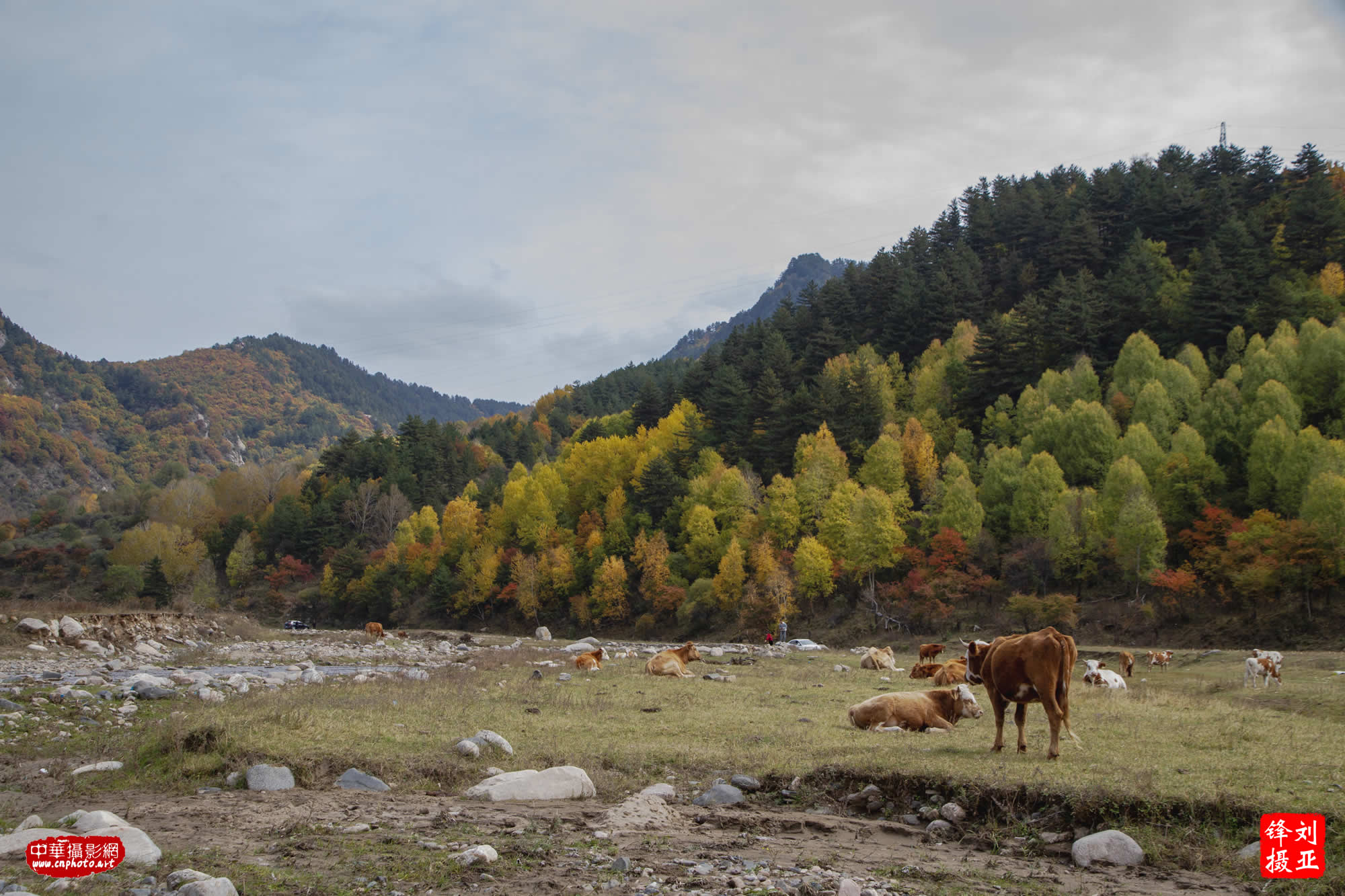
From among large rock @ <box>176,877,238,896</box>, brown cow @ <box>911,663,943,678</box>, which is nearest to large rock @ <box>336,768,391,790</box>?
large rock @ <box>176,877,238,896</box>

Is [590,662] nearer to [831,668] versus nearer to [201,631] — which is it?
[831,668]

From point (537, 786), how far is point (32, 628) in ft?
96.9

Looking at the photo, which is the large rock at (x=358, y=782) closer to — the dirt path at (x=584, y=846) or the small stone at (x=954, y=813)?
the dirt path at (x=584, y=846)

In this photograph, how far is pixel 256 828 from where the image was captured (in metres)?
8.00

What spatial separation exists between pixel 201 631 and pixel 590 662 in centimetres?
2354

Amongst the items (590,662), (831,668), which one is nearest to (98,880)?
(590,662)

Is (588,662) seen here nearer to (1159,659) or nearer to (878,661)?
(878,661)

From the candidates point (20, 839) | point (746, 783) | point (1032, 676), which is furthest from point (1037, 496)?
point (20, 839)

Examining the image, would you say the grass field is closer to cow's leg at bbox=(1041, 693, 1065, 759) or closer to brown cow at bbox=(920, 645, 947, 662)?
cow's leg at bbox=(1041, 693, 1065, 759)

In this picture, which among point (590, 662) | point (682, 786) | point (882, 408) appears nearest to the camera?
point (682, 786)

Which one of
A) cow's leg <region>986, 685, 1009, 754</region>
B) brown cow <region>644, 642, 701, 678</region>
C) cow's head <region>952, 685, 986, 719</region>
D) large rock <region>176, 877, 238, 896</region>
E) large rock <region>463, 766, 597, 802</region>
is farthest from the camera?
brown cow <region>644, 642, 701, 678</region>

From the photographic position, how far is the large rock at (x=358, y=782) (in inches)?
393

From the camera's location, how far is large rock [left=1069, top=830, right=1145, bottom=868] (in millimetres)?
7629

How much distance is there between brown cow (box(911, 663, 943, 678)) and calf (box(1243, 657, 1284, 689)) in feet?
29.3
